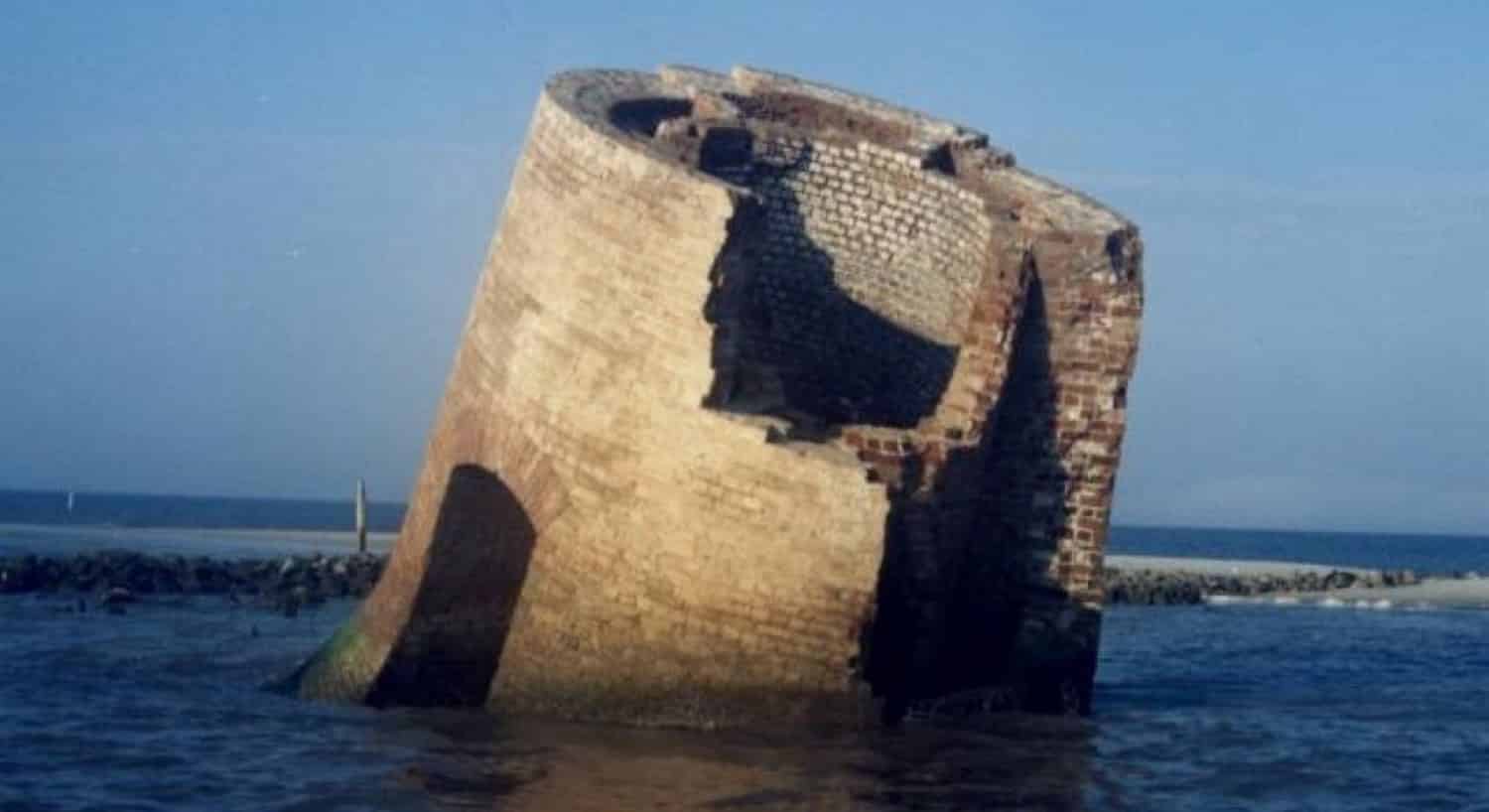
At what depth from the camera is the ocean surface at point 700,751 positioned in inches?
390

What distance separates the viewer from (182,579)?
88.2ft

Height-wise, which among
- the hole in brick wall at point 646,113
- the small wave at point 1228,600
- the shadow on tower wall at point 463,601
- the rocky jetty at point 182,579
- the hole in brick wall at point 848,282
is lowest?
the rocky jetty at point 182,579

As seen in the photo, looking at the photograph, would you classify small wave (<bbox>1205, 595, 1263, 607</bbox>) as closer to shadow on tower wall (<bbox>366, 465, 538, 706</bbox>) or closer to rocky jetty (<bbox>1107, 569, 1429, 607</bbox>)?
rocky jetty (<bbox>1107, 569, 1429, 607</bbox>)

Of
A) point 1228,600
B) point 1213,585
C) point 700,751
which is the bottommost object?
point 700,751

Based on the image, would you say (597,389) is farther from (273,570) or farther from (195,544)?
(195,544)

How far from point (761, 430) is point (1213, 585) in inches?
1053

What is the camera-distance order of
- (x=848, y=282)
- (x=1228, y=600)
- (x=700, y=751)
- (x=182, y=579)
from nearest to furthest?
(x=700, y=751) → (x=848, y=282) → (x=182, y=579) → (x=1228, y=600)

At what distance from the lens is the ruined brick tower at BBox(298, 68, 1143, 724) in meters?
11.2

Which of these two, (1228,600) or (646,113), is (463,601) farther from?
(1228,600)

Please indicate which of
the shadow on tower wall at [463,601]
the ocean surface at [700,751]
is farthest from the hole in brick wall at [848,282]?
the ocean surface at [700,751]

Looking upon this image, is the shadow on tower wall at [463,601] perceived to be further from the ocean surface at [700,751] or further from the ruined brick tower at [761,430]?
the ocean surface at [700,751]

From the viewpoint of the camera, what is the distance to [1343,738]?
1287cm

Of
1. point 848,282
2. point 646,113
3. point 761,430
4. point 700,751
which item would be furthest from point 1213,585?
point 700,751

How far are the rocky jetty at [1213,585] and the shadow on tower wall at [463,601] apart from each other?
1777 cm
